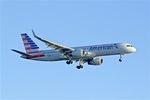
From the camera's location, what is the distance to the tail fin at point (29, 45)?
3282 inches

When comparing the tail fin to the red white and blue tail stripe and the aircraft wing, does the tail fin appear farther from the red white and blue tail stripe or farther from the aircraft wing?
the aircraft wing

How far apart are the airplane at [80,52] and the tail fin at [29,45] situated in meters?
0.48

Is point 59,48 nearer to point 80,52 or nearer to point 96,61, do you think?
point 80,52

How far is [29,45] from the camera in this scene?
85.3 meters

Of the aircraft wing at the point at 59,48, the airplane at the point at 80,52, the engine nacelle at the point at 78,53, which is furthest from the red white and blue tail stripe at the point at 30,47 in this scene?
the engine nacelle at the point at 78,53

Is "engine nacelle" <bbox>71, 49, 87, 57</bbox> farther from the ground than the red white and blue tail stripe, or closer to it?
closer to it

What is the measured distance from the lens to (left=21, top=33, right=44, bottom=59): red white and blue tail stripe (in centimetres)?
8199

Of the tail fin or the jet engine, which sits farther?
the tail fin

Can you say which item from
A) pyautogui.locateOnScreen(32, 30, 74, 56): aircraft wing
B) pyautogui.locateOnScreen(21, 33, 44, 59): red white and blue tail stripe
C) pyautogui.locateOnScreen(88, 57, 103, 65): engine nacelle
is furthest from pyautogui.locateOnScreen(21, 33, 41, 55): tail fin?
pyautogui.locateOnScreen(88, 57, 103, 65): engine nacelle

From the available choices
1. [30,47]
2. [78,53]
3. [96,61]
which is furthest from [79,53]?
[30,47]

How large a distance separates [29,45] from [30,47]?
70 centimetres

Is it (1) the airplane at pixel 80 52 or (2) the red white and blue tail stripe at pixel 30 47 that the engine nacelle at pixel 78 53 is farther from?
(2) the red white and blue tail stripe at pixel 30 47

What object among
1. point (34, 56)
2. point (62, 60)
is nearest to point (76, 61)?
point (62, 60)

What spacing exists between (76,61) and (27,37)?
12.8 meters
